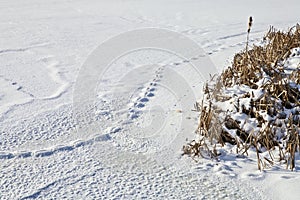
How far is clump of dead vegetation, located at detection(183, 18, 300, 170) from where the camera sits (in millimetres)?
2668

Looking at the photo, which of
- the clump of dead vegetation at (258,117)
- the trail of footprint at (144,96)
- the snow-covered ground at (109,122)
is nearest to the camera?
the snow-covered ground at (109,122)

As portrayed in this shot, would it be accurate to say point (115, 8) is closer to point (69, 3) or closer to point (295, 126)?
point (69, 3)

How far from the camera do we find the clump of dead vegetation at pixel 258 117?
2.67 metres

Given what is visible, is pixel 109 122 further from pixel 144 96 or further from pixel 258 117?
pixel 258 117

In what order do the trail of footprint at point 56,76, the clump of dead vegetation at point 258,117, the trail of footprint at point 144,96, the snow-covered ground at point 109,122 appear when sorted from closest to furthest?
1. the snow-covered ground at point 109,122
2. the clump of dead vegetation at point 258,117
3. the trail of footprint at point 144,96
4. the trail of footprint at point 56,76

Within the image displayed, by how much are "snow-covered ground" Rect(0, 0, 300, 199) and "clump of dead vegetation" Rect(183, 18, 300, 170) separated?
5.0 inches

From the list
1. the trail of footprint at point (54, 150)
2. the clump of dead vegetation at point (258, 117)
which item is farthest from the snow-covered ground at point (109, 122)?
the clump of dead vegetation at point (258, 117)

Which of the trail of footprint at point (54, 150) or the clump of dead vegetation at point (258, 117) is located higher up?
the clump of dead vegetation at point (258, 117)

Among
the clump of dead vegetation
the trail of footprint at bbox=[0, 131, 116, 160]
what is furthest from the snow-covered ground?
the clump of dead vegetation

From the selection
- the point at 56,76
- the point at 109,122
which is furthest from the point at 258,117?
the point at 56,76

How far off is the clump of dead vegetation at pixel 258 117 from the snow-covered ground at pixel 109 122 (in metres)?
0.13

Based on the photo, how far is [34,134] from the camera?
3.01 metres

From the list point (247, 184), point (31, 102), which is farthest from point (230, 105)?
point (31, 102)

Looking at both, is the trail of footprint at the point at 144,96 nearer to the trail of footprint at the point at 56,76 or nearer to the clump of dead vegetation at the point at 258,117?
the clump of dead vegetation at the point at 258,117
